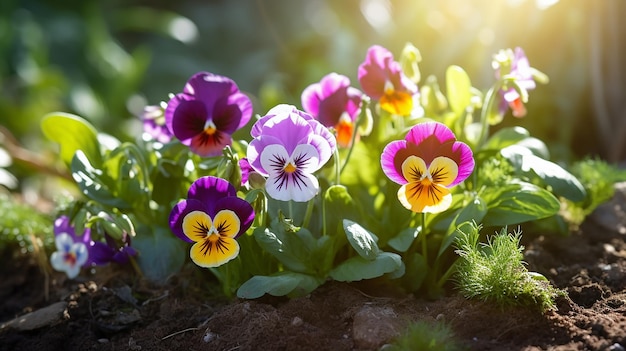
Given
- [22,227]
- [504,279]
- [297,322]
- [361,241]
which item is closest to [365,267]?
[361,241]

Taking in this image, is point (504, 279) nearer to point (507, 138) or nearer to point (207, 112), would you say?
point (507, 138)

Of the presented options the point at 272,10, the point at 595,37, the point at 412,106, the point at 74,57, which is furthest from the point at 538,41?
the point at 74,57

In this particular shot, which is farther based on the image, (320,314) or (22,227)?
(22,227)

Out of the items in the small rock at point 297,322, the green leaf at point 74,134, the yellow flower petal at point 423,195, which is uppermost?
the green leaf at point 74,134

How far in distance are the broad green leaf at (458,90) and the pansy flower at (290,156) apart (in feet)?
2.15

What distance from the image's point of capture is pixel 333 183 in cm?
226

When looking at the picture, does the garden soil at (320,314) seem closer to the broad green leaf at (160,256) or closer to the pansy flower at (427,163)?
the broad green leaf at (160,256)

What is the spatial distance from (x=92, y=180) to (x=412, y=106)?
93 cm

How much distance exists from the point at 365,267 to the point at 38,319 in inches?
35.9

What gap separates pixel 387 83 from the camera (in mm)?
2256

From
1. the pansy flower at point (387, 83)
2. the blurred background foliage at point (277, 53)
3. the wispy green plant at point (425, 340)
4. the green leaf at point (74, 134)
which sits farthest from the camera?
the blurred background foliage at point (277, 53)

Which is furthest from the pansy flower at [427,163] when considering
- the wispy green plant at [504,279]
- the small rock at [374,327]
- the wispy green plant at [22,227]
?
the wispy green plant at [22,227]

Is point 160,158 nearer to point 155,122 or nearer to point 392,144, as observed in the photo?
point 155,122

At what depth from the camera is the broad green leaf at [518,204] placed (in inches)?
81.2
